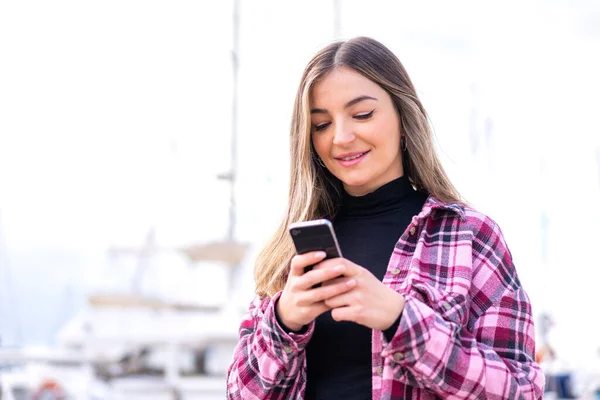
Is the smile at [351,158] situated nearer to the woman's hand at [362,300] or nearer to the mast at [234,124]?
the woman's hand at [362,300]

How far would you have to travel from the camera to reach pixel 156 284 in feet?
50.2

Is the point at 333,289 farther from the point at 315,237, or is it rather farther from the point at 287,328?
the point at 287,328

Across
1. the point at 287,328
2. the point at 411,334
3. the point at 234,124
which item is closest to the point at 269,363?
the point at 287,328

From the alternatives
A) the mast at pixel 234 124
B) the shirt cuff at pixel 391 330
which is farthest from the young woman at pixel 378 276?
the mast at pixel 234 124

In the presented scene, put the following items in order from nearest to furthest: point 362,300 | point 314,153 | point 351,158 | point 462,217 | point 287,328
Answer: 1. point 362,300
2. point 287,328
3. point 462,217
4. point 351,158
5. point 314,153

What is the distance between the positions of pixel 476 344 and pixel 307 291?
1.21 ft

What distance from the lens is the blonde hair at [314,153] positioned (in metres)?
1.95

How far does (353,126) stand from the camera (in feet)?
6.15

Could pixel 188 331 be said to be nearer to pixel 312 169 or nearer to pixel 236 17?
pixel 236 17

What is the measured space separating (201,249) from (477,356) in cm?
1294

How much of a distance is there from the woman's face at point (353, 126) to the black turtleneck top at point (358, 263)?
0.28 feet

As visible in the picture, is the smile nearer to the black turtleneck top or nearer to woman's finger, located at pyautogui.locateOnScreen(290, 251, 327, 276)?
the black turtleneck top

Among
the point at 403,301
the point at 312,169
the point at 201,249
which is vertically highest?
the point at 312,169

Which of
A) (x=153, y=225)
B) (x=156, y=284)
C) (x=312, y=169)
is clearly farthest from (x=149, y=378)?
(x=312, y=169)
